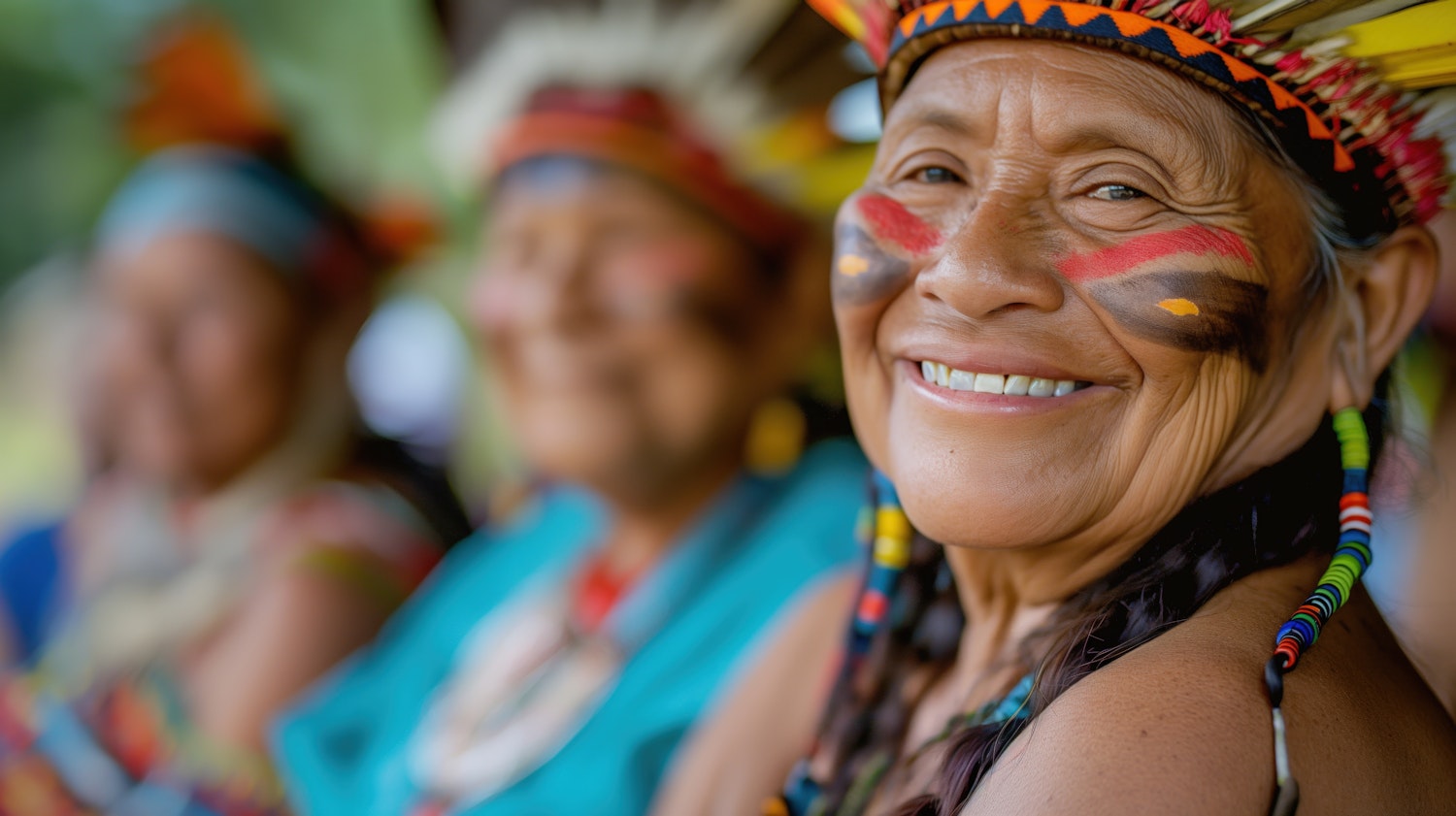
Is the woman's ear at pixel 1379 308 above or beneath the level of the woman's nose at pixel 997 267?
beneath

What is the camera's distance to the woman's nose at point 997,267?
4.22 ft

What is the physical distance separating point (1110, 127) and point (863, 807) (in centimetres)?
Answer: 83

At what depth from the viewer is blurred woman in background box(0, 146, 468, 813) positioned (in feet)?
10.00

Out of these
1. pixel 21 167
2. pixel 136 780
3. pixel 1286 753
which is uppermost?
pixel 1286 753

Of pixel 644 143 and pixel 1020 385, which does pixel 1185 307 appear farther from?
pixel 644 143

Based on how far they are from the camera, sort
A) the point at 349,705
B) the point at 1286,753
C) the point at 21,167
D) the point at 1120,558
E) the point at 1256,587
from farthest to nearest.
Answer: the point at 21,167 < the point at 349,705 < the point at 1120,558 < the point at 1256,587 < the point at 1286,753

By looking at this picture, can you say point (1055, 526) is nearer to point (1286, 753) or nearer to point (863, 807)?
point (1286, 753)

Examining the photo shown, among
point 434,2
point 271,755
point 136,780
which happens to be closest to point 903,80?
point 434,2

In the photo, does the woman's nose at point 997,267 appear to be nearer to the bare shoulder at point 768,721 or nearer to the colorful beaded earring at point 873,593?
the colorful beaded earring at point 873,593

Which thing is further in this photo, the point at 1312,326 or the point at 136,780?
the point at 136,780

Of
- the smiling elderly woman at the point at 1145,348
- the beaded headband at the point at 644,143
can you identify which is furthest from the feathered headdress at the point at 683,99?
the smiling elderly woman at the point at 1145,348

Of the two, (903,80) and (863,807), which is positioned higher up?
(903,80)

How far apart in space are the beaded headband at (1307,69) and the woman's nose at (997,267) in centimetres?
20

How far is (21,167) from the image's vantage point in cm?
481
